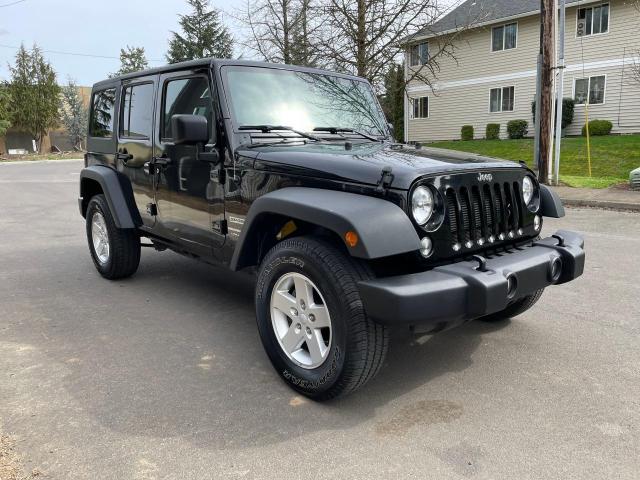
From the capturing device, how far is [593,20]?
2256 centimetres

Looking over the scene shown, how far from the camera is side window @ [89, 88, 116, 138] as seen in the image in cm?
541

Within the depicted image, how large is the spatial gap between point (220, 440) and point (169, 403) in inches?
20.0

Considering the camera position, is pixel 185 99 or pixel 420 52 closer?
pixel 185 99

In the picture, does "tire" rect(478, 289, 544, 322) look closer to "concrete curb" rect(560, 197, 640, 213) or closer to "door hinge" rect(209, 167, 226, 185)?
"door hinge" rect(209, 167, 226, 185)

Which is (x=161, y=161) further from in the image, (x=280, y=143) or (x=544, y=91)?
(x=544, y=91)

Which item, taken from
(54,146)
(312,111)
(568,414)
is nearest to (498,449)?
(568,414)

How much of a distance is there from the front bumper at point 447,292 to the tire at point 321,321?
0.15 meters

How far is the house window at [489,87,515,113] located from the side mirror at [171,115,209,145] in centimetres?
2473

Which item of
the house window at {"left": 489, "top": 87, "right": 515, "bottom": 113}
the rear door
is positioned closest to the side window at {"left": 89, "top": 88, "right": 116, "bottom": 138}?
the rear door

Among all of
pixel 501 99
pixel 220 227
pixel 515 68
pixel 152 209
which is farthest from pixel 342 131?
pixel 501 99

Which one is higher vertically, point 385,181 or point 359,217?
point 385,181

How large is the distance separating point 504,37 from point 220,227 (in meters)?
25.5

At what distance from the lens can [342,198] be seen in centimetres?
279

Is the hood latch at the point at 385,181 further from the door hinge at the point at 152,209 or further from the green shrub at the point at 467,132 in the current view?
the green shrub at the point at 467,132
